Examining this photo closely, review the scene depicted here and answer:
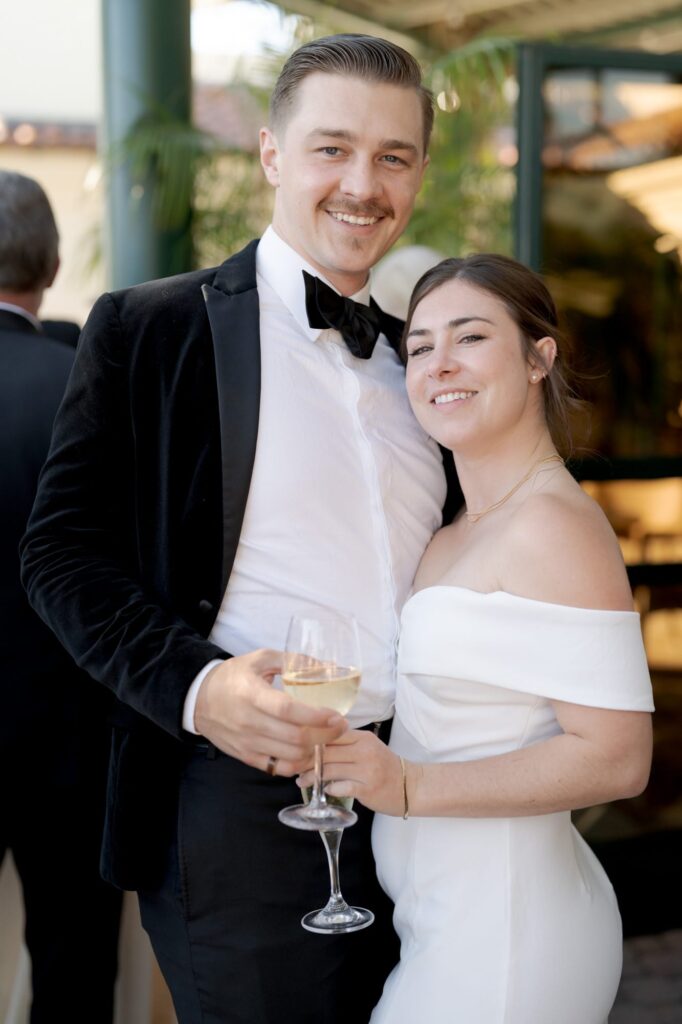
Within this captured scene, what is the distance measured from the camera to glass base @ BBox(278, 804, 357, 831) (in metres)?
1.65

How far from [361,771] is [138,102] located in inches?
147

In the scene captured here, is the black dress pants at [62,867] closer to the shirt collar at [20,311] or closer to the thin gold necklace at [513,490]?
the shirt collar at [20,311]

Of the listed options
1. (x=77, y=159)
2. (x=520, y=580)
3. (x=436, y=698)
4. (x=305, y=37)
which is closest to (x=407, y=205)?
(x=520, y=580)

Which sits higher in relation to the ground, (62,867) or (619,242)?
(619,242)

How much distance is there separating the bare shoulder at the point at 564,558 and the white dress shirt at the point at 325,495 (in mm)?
248

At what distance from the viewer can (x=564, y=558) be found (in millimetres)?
1867

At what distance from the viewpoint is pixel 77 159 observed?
43.3 ft

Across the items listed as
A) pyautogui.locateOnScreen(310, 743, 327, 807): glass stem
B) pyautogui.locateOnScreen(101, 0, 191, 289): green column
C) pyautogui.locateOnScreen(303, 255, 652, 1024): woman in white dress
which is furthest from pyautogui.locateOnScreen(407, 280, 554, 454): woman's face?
pyautogui.locateOnScreen(101, 0, 191, 289): green column

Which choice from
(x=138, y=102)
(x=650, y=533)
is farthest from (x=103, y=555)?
(x=138, y=102)

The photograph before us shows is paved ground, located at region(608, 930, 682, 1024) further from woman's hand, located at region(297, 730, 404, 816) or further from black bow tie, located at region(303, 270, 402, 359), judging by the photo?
black bow tie, located at region(303, 270, 402, 359)

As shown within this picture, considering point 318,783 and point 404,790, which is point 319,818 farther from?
point 404,790

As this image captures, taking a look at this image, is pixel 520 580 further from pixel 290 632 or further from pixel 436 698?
pixel 290 632

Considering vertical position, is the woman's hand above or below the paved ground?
above

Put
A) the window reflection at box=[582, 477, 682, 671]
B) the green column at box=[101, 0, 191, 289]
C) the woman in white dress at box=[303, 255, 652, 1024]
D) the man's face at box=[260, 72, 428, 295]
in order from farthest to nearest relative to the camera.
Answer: the green column at box=[101, 0, 191, 289], the window reflection at box=[582, 477, 682, 671], the man's face at box=[260, 72, 428, 295], the woman in white dress at box=[303, 255, 652, 1024]
